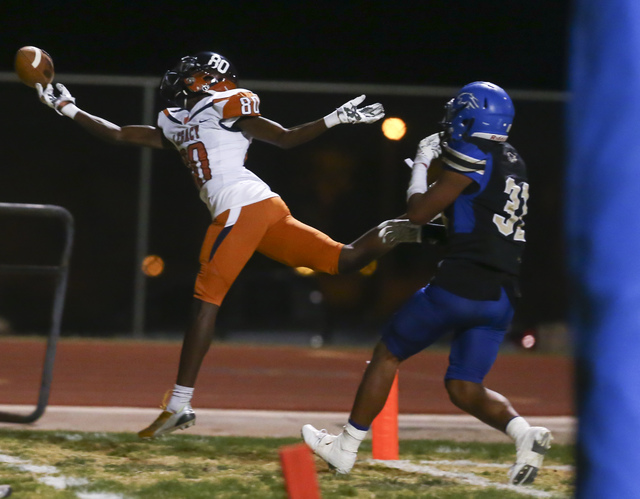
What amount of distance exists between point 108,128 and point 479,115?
240 cm

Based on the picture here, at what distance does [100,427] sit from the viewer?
5754 mm

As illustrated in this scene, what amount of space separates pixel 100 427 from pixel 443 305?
2534mm

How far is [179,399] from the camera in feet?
16.4

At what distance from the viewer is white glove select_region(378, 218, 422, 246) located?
4725 millimetres

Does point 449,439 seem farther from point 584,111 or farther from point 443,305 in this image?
point 584,111

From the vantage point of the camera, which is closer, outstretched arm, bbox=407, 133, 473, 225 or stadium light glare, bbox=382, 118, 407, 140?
outstretched arm, bbox=407, 133, 473, 225

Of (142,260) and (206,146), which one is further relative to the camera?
(142,260)

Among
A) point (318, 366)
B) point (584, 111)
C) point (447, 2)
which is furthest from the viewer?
point (447, 2)

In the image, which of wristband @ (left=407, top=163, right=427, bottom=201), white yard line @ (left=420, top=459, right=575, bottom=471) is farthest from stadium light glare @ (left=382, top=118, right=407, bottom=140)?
wristband @ (left=407, top=163, right=427, bottom=201)

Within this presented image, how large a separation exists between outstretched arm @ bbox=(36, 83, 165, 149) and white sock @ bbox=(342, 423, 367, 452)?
2160 mm

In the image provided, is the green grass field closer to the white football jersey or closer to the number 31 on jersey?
the number 31 on jersey

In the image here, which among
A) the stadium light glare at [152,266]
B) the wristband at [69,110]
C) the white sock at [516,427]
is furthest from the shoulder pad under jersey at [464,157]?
the stadium light glare at [152,266]

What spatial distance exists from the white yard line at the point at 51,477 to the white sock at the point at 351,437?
1.02 m

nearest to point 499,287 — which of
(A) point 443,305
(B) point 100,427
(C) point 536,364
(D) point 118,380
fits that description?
(A) point 443,305
